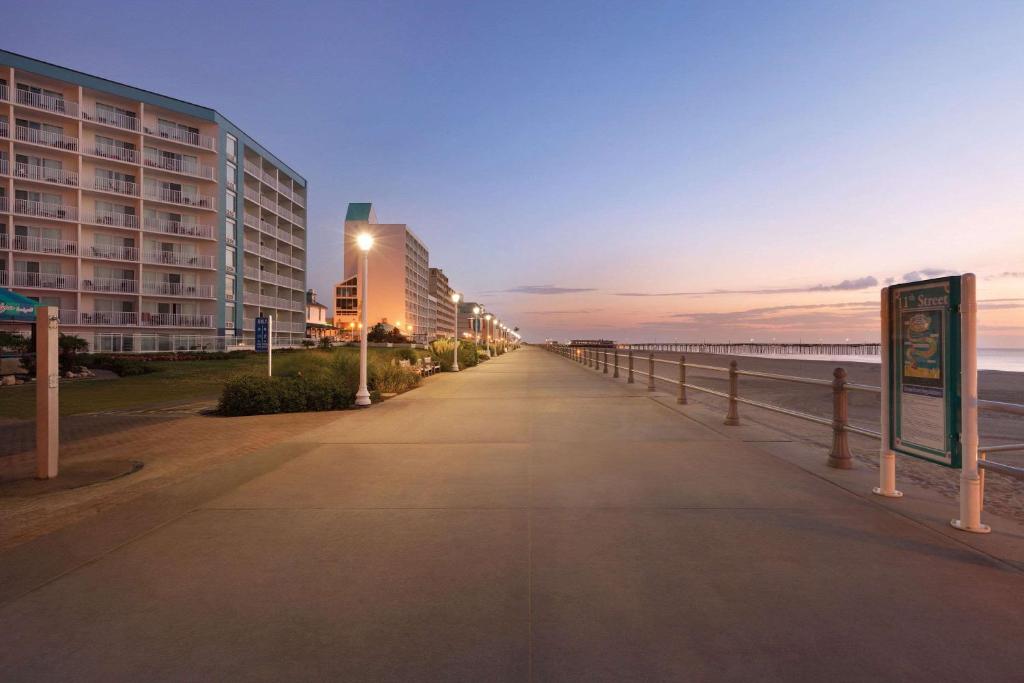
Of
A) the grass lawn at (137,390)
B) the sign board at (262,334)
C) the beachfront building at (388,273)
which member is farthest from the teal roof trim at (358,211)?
the sign board at (262,334)

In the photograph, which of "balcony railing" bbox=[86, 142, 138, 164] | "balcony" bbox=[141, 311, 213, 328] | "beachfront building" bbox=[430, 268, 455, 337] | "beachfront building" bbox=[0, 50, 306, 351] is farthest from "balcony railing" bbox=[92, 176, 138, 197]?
"beachfront building" bbox=[430, 268, 455, 337]

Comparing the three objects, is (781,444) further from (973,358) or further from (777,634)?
(777,634)

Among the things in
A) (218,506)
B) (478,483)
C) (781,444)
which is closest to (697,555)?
(478,483)

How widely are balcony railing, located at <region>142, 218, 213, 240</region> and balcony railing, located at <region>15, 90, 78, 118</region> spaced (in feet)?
27.7

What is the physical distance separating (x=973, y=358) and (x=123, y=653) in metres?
5.95

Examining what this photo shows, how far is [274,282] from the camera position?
5588cm

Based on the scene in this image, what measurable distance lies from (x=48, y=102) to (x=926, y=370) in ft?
174

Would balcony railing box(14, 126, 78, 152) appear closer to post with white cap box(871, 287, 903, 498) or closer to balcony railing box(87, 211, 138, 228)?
balcony railing box(87, 211, 138, 228)

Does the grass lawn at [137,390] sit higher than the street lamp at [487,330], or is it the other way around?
the street lamp at [487,330]

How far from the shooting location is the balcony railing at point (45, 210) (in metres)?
38.4

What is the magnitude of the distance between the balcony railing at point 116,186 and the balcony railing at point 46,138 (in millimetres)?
2489

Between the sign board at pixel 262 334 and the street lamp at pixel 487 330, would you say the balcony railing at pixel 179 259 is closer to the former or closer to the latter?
the sign board at pixel 262 334

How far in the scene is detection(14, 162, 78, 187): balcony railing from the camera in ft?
127

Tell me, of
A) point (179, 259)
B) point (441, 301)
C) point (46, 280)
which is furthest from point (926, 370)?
point (441, 301)
